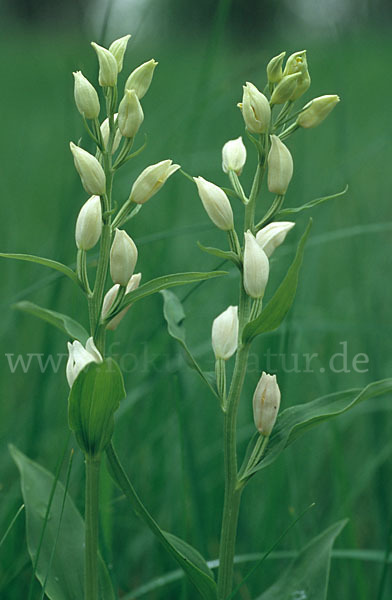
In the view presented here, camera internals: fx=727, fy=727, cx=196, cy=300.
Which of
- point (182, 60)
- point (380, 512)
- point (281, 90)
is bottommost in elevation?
point (380, 512)

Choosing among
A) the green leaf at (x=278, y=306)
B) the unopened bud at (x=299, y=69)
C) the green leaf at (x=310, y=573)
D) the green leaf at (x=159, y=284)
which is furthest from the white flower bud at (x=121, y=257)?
the green leaf at (x=310, y=573)

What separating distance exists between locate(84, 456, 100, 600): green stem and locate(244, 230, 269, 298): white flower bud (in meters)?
0.22

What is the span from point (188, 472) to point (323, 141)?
3.18 metres

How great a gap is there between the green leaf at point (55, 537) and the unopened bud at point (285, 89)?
475 millimetres

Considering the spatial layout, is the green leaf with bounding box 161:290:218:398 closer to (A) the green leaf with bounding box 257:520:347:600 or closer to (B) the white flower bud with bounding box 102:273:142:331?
(B) the white flower bud with bounding box 102:273:142:331

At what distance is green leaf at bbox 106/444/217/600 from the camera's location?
69 cm

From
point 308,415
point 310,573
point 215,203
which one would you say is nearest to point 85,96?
point 215,203

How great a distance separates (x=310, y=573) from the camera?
782 mm

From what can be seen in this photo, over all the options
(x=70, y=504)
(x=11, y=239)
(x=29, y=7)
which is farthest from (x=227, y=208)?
(x=29, y=7)

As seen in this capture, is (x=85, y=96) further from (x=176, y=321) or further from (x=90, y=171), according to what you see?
(x=176, y=321)

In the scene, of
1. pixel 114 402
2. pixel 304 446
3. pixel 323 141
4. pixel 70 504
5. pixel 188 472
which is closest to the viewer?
pixel 114 402

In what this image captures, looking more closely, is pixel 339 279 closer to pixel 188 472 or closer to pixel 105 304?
pixel 188 472

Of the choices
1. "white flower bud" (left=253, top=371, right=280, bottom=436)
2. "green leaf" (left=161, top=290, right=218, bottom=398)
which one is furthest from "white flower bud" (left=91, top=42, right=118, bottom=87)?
"white flower bud" (left=253, top=371, right=280, bottom=436)

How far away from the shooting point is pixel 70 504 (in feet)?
2.67
